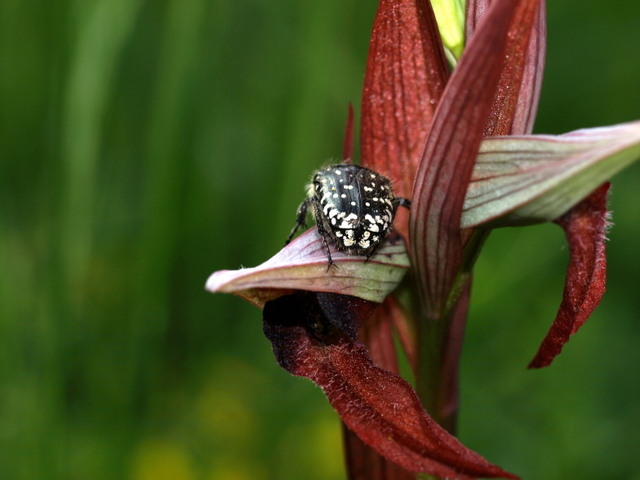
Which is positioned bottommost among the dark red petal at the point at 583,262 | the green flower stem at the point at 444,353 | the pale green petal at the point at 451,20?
the green flower stem at the point at 444,353

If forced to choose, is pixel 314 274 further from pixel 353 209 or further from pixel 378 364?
pixel 378 364

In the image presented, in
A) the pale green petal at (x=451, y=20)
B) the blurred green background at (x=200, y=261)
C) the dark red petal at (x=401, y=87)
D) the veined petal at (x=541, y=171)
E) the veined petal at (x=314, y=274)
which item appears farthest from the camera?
the blurred green background at (x=200, y=261)

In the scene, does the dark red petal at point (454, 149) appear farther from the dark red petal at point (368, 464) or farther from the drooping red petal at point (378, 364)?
the dark red petal at point (368, 464)

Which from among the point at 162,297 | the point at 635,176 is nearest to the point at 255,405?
the point at 162,297

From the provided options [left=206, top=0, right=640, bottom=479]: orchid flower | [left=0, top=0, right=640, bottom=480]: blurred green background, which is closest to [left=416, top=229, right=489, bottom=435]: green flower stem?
[left=206, top=0, right=640, bottom=479]: orchid flower

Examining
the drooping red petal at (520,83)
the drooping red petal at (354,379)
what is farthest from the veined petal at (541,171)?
the drooping red petal at (354,379)

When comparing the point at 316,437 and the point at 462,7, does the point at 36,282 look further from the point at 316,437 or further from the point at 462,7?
the point at 462,7

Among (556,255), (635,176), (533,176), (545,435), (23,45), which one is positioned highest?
(23,45)

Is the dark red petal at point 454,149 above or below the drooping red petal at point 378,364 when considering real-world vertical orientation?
above
